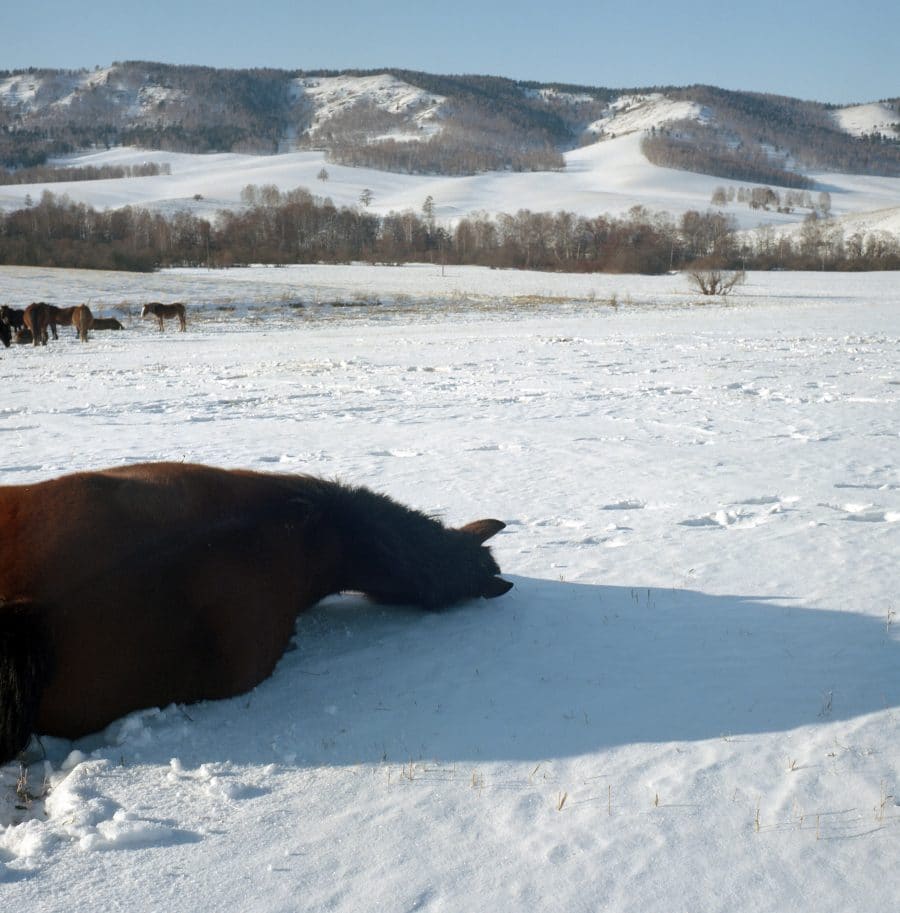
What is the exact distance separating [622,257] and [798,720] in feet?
247

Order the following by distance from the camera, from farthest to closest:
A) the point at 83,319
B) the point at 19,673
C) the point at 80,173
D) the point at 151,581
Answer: the point at 80,173, the point at 83,319, the point at 151,581, the point at 19,673

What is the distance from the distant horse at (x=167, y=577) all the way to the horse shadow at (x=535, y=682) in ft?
0.52

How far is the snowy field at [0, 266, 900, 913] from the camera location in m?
2.35

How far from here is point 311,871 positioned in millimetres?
2363

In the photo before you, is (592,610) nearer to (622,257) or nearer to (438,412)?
(438,412)

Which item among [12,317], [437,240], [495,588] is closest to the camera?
[495,588]

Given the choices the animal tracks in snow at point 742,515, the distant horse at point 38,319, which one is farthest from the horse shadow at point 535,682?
the distant horse at point 38,319

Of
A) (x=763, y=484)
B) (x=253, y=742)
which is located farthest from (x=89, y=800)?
(x=763, y=484)

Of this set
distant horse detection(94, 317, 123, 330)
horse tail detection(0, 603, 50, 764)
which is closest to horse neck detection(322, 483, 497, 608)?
horse tail detection(0, 603, 50, 764)

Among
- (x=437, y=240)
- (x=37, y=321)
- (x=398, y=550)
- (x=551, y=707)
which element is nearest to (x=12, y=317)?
(x=37, y=321)

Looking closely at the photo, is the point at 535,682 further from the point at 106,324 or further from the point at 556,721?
the point at 106,324

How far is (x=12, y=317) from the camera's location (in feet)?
84.2

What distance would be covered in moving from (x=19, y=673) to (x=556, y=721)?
190cm

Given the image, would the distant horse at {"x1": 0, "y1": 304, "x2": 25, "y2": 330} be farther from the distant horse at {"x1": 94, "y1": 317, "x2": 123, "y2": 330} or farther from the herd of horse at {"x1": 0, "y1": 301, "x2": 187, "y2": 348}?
the distant horse at {"x1": 94, "y1": 317, "x2": 123, "y2": 330}
